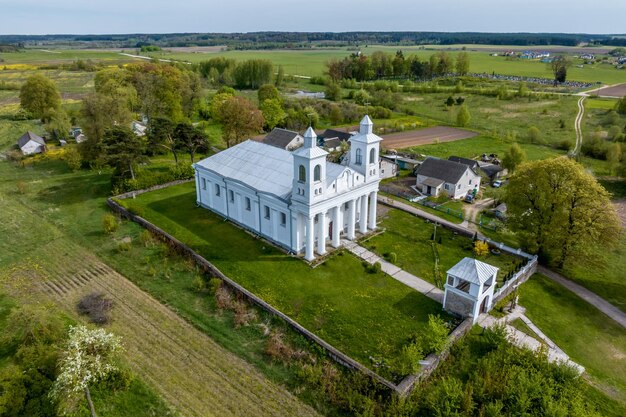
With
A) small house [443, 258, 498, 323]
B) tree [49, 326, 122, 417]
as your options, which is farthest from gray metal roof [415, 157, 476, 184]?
tree [49, 326, 122, 417]

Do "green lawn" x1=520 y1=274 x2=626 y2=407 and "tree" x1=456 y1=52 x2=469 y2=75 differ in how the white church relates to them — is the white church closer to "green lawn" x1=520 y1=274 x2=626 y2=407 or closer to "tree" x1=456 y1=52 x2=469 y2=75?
"green lawn" x1=520 y1=274 x2=626 y2=407

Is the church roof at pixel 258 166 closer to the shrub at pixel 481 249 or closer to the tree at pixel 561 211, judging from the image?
the shrub at pixel 481 249

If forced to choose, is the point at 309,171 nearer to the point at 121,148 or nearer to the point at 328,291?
the point at 328,291

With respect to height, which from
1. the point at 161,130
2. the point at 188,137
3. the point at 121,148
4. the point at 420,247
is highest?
the point at 161,130

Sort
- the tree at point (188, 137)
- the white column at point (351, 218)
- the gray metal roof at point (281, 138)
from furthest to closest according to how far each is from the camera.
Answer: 1. the gray metal roof at point (281, 138)
2. the tree at point (188, 137)
3. the white column at point (351, 218)

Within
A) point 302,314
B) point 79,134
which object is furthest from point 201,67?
point 302,314

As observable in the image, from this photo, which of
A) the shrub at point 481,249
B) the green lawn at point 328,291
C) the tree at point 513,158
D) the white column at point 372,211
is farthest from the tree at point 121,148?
the tree at point 513,158

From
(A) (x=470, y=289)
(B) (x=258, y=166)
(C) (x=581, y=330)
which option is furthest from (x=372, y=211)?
(C) (x=581, y=330)
